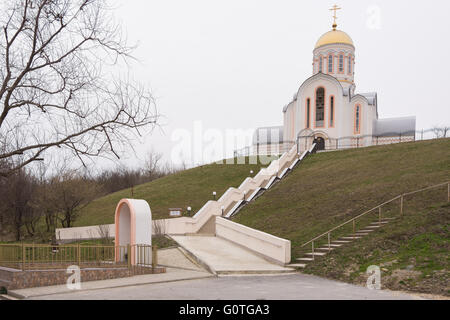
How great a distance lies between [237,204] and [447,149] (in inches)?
618

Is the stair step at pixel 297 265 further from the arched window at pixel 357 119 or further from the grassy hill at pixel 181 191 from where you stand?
the arched window at pixel 357 119

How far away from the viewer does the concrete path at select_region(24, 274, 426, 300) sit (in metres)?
9.62

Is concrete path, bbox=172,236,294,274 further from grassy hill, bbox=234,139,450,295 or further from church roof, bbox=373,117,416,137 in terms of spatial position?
church roof, bbox=373,117,416,137

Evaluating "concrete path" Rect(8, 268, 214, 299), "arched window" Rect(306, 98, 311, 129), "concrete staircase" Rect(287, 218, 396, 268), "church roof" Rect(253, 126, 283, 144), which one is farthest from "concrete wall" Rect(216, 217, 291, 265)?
"church roof" Rect(253, 126, 283, 144)

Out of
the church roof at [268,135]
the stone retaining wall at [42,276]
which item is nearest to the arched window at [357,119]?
the church roof at [268,135]

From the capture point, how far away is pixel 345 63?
157 ft

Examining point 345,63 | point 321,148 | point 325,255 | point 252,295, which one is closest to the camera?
point 252,295

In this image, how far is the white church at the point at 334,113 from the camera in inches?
1692

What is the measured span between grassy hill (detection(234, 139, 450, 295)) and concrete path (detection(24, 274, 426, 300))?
115 cm

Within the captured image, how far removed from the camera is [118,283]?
1171cm

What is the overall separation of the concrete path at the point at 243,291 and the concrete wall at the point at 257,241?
9.51 ft

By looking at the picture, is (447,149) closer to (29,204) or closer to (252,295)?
(252,295)

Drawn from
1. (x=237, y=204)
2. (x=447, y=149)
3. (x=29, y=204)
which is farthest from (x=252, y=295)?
(x=29, y=204)

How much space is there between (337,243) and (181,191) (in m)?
20.3
